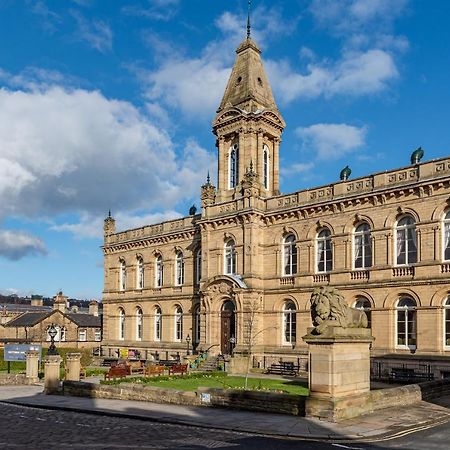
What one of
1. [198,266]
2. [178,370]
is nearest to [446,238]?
[178,370]

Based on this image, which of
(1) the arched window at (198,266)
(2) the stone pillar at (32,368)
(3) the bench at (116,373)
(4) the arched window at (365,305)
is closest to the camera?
(3) the bench at (116,373)

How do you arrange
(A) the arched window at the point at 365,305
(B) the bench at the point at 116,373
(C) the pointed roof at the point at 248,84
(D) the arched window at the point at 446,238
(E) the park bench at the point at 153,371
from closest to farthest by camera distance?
(D) the arched window at the point at 446,238 → (B) the bench at the point at 116,373 → (E) the park bench at the point at 153,371 → (A) the arched window at the point at 365,305 → (C) the pointed roof at the point at 248,84

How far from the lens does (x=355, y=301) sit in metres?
32.4

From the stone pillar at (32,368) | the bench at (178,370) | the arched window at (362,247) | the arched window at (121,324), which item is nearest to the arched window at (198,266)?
the arched window at (121,324)

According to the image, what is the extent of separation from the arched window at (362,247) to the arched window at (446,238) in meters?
4.31

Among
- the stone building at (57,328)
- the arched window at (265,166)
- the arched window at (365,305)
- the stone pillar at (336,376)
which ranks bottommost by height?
the stone building at (57,328)

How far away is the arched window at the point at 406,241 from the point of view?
30250mm

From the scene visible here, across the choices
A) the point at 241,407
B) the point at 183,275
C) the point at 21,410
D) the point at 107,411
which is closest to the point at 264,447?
the point at 241,407

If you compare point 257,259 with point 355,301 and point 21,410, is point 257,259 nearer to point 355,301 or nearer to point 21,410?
point 355,301

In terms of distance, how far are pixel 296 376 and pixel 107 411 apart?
15363mm

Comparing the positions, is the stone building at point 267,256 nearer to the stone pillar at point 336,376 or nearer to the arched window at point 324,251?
the arched window at point 324,251

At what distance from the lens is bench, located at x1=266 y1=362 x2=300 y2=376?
107 feet

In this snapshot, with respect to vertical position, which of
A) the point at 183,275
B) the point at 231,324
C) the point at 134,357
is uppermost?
the point at 183,275

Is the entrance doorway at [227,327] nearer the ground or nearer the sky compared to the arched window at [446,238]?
nearer the ground
